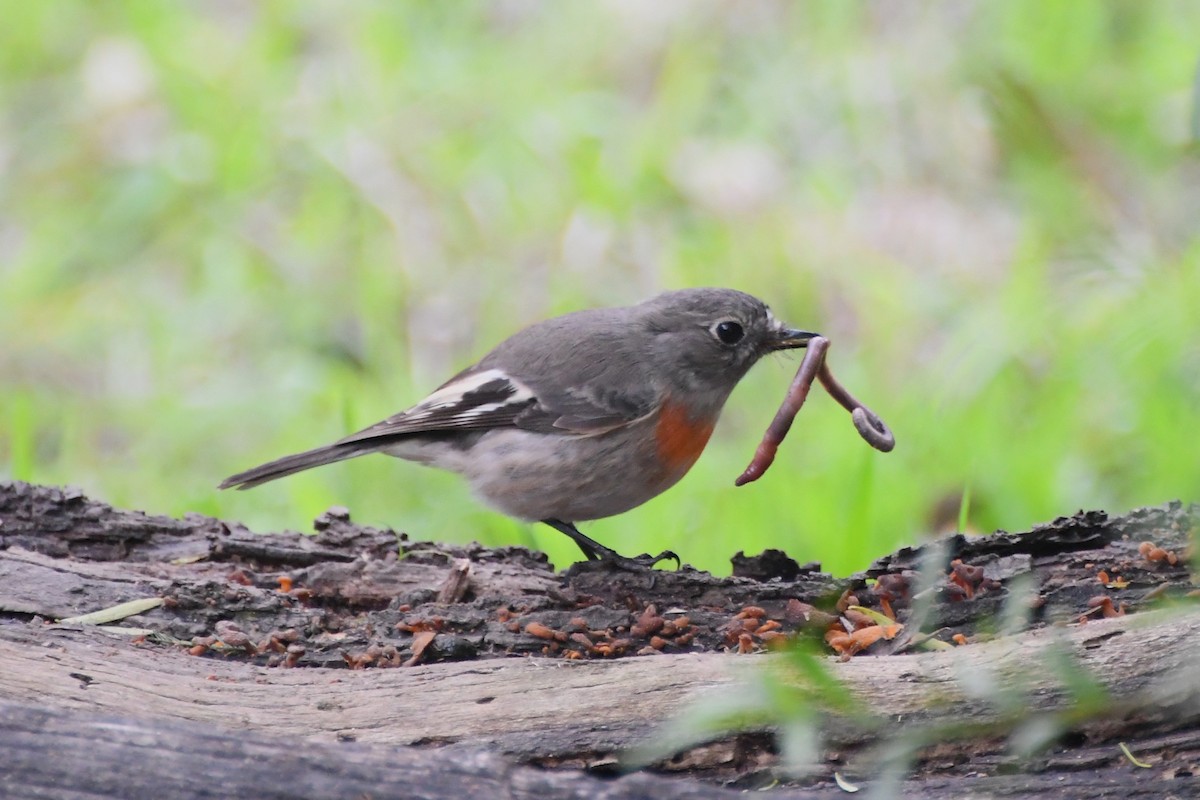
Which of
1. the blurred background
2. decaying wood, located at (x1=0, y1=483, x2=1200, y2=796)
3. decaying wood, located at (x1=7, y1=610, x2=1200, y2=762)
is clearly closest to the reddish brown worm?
decaying wood, located at (x1=0, y1=483, x2=1200, y2=796)

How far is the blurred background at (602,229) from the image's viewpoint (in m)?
6.20

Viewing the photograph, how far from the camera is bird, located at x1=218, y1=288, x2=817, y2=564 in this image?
4.61 meters

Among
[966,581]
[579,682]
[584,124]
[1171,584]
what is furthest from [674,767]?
[584,124]

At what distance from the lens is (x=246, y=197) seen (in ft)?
27.1

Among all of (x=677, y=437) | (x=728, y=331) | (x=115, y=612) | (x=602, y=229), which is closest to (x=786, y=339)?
(x=728, y=331)

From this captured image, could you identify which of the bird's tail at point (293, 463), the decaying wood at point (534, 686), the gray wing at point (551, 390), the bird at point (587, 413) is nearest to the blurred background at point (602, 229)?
the bird's tail at point (293, 463)

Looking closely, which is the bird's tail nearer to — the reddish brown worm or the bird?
the bird

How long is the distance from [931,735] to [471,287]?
5942 millimetres

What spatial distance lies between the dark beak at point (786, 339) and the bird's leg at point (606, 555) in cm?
84

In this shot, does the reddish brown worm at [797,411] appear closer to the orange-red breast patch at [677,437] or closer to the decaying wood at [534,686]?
the decaying wood at [534,686]

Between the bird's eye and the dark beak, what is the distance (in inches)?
4.6

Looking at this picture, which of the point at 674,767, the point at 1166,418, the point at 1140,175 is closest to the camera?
the point at 674,767

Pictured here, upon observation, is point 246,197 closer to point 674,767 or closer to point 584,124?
point 584,124

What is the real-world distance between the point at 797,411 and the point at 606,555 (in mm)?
997
